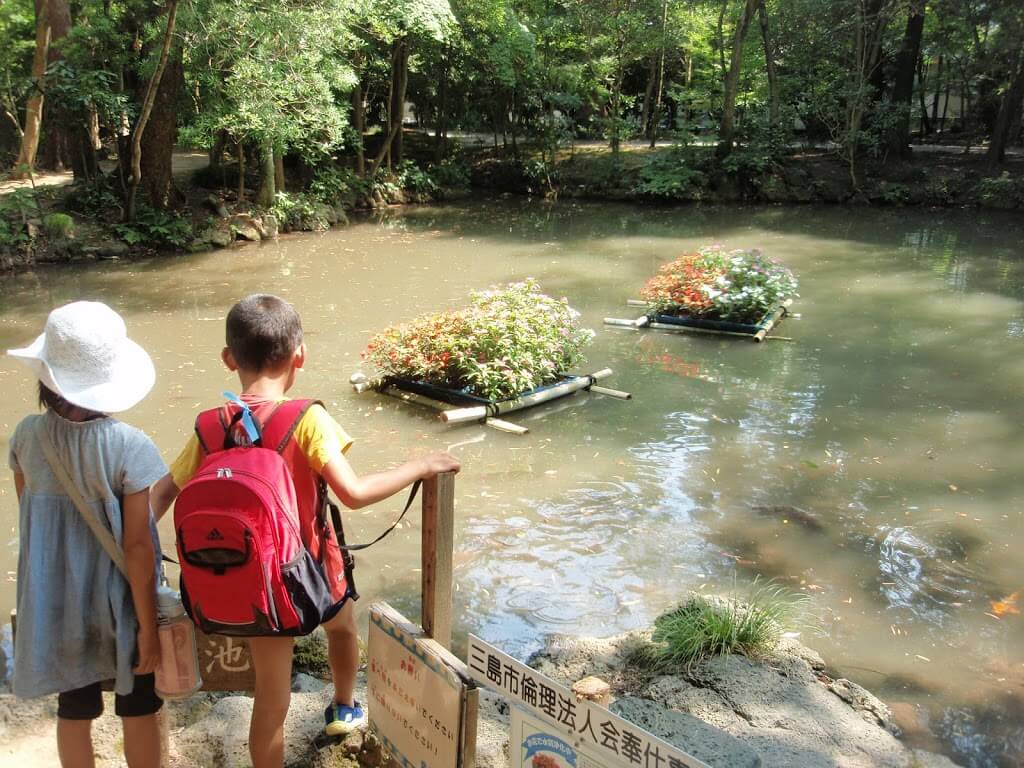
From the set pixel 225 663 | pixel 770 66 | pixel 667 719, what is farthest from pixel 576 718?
pixel 770 66

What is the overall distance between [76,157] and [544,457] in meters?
14.6

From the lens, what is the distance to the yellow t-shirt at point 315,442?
2.24 meters

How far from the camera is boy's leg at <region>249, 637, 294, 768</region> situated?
2348 millimetres

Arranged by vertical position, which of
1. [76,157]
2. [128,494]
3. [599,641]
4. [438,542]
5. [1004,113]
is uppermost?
[1004,113]

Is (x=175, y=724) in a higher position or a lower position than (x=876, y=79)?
lower

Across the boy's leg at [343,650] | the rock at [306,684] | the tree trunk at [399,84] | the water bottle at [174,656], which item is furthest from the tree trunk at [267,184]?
the water bottle at [174,656]

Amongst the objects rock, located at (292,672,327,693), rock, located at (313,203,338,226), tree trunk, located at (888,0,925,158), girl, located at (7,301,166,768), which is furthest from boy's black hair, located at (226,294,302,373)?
tree trunk, located at (888,0,925,158)

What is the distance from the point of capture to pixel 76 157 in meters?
17.3

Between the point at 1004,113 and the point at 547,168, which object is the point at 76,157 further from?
the point at 1004,113

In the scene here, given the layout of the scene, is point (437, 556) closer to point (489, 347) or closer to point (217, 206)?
point (489, 347)

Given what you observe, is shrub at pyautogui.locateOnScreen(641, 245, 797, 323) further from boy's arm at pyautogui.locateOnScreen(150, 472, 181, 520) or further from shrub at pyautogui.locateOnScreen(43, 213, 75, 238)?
shrub at pyautogui.locateOnScreen(43, 213, 75, 238)

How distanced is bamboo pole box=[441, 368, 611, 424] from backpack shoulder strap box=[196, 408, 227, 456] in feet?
15.7

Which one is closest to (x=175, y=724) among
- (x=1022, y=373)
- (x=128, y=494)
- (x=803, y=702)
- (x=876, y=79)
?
(x=128, y=494)

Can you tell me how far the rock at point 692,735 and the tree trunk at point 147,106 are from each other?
44.0ft
